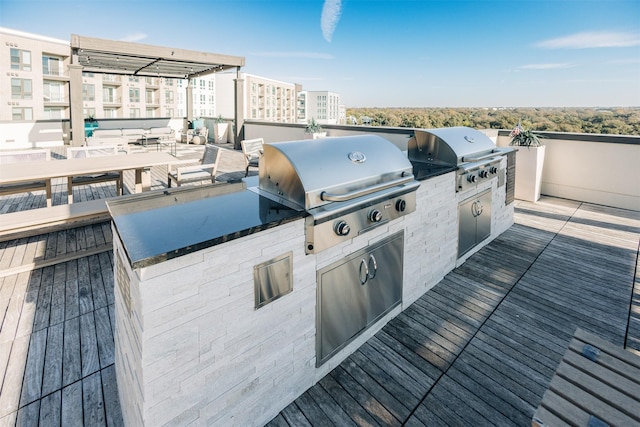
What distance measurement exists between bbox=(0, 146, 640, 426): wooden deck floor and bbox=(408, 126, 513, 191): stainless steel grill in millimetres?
913

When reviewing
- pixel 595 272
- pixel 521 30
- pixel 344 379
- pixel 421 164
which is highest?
pixel 521 30

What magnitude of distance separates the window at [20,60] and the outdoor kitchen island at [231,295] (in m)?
42.5

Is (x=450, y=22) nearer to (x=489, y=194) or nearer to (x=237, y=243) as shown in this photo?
(x=489, y=194)

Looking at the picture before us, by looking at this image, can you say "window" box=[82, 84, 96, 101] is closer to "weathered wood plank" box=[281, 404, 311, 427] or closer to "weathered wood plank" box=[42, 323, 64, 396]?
"weathered wood plank" box=[42, 323, 64, 396]

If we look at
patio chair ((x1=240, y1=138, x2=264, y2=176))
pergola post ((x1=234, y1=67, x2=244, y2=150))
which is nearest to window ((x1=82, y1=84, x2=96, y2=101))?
pergola post ((x1=234, y1=67, x2=244, y2=150))

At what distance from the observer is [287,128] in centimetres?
1041

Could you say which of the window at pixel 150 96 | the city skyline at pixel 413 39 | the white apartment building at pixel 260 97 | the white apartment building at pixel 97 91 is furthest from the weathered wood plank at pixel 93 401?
the white apartment building at pixel 260 97

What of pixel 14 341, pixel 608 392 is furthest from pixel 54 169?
pixel 608 392

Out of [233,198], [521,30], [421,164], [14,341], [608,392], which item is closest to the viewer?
[608,392]

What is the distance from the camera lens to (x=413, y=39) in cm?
3722

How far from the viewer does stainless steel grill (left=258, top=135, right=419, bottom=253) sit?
1678 millimetres

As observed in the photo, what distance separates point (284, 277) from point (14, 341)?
1.98 meters

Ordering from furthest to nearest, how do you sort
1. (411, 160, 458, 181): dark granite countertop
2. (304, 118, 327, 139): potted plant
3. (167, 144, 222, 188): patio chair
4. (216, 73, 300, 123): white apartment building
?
(216, 73, 300, 123): white apartment building, (304, 118, 327, 139): potted plant, (167, 144, 222, 188): patio chair, (411, 160, 458, 181): dark granite countertop

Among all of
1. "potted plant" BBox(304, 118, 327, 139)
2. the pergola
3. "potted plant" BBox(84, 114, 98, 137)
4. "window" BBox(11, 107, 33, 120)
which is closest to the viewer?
the pergola
